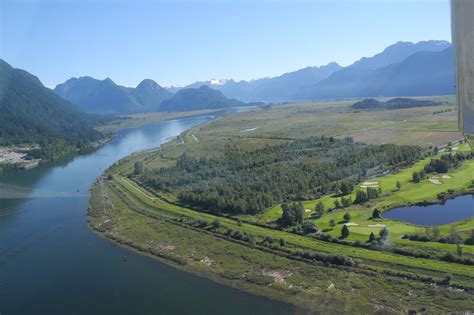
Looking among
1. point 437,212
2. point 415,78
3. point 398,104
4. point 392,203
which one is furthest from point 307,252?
point 415,78

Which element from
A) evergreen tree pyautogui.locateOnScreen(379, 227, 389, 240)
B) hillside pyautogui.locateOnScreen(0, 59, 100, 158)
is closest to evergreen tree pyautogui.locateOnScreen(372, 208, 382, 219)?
evergreen tree pyautogui.locateOnScreen(379, 227, 389, 240)

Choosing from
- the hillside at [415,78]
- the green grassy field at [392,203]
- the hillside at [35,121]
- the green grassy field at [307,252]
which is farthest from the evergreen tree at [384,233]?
the hillside at [415,78]

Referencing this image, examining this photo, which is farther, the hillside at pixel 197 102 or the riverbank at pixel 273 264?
the hillside at pixel 197 102

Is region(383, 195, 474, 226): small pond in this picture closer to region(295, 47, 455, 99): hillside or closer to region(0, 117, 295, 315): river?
region(0, 117, 295, 315): river

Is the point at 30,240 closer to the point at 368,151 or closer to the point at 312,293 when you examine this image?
the point at 312,293

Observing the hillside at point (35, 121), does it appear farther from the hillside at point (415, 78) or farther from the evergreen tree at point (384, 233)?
the hillside at point (415, 78)

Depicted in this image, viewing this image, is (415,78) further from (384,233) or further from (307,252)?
(307,252)
